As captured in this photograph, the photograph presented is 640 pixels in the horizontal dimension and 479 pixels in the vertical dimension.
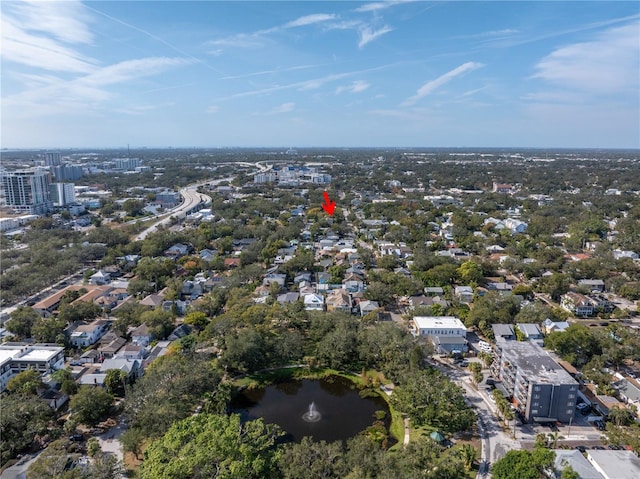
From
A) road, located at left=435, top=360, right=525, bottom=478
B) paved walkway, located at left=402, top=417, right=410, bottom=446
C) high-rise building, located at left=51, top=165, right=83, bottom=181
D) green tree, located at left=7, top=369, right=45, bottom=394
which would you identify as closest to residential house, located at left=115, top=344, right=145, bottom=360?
green tree, located at left=7, top=369, right=45, bottom=394

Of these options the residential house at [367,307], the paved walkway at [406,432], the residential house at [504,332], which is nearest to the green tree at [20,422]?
the paved walkway at [406,432]

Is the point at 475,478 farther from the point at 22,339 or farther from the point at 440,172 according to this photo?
the point at 440,172

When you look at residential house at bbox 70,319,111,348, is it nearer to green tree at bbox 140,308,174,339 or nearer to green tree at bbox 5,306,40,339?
green tree at bbox 5,306,40,339

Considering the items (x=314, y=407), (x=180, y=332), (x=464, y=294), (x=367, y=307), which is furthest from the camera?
(x=464, y=294)

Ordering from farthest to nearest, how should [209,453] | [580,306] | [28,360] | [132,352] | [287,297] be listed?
[287,297]
[580,306]
[132,352]
[28,360]
[209,453]

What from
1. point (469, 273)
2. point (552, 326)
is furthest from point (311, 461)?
point (469, 273)

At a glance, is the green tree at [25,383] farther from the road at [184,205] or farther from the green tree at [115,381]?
the road at [184,205]

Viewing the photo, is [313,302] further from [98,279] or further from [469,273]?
[98,279]

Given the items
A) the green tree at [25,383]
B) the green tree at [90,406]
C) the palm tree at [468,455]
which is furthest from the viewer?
the green tree at [25,383]
